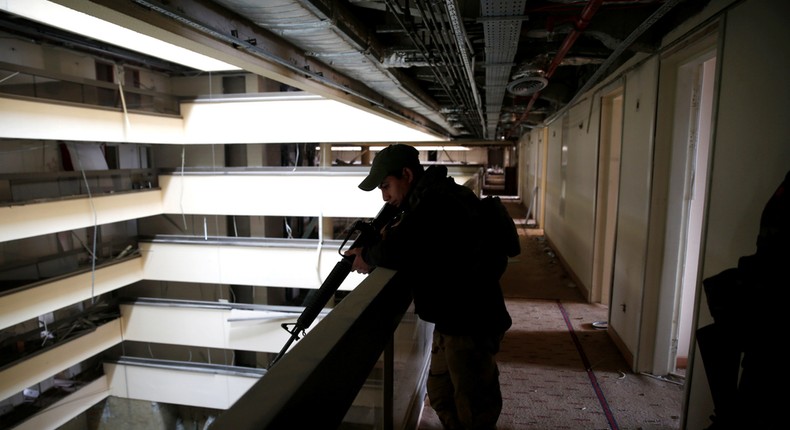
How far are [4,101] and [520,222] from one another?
858cm

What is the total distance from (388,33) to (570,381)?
103 inches

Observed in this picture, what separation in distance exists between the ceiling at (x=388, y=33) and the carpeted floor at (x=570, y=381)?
1.99 metres

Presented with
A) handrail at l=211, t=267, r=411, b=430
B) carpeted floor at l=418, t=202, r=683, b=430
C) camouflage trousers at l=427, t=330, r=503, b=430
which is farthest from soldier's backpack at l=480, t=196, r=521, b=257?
carpeted floor at l=418, t=202, r=683, b=430

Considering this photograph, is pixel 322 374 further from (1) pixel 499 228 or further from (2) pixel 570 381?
(2) pixel 570 381

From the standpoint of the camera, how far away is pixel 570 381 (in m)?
2.62

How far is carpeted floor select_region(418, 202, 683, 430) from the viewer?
7.25 ft

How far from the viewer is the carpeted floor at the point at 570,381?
7.25 feet

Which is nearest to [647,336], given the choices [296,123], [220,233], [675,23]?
[675,23]

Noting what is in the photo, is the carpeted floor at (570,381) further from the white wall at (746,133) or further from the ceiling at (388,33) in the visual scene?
the ceiling at (388,33)

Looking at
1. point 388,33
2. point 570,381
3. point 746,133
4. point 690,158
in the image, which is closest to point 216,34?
point 388,33

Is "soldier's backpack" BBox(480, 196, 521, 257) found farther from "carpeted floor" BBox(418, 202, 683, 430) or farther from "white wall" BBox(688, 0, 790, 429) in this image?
"carpeted floor" BBox(418, 202, 683, 430)

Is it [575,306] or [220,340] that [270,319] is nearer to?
[220,340]

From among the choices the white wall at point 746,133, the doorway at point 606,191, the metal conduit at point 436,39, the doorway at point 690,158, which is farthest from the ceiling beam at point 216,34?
the doorway at point 606,191

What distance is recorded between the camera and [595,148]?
3.82m
